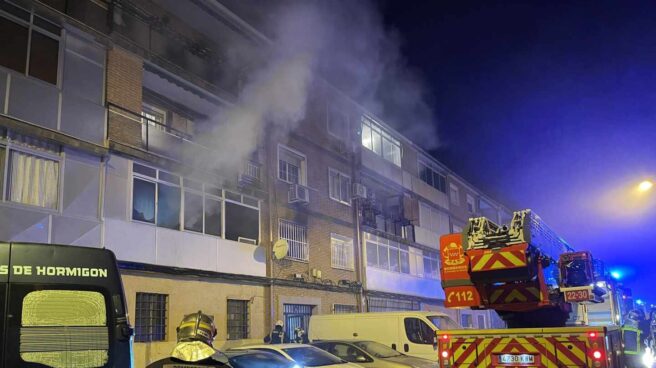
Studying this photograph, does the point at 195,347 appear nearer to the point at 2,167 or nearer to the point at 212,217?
the point at 2,167

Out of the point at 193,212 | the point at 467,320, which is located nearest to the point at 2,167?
the point at 193,212

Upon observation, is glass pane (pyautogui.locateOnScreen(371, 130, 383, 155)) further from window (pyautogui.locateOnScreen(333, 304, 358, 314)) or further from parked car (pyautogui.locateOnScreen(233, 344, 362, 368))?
parked car (pyautogui.locateOnScreen(233, 344, 362, 368))

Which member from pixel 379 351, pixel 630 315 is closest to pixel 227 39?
pixel 379 351

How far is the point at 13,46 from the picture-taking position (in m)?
10.5

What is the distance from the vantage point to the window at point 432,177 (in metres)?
27.4

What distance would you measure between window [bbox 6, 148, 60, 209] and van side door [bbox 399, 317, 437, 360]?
7698 mm

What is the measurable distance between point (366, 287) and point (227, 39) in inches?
377

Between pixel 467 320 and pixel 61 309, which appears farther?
pixel 467 320

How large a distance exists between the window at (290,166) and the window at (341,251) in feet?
7.72

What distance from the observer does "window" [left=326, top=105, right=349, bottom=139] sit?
66.5ft

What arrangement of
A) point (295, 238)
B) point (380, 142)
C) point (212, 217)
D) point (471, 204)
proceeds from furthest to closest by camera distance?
point (471, 204) < point (380, 142) < point (295, 238) < point (212, 217)

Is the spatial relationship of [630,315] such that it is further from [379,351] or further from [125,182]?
[125,182]

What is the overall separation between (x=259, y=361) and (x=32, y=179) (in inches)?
224

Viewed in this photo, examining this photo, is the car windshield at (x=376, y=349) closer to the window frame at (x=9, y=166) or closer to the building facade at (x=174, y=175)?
the building facade at (x=174, y=175)
